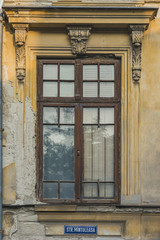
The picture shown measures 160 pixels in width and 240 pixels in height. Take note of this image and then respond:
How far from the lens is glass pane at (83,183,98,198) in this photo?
6.17m

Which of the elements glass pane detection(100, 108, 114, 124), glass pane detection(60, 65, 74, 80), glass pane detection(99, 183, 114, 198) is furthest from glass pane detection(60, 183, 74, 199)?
glass pane detection(60, 65, 74, 80)

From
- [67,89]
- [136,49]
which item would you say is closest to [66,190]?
[67,89]

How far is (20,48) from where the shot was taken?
6.10 metres

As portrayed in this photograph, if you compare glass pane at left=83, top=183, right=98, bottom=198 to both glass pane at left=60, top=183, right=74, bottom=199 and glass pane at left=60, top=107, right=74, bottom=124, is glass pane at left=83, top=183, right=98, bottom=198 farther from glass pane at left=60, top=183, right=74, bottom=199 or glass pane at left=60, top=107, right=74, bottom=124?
glass pane at left=60, top=107, right=74, bottom=124

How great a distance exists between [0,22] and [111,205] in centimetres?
345

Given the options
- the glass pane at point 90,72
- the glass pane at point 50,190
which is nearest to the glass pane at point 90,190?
the glass pane at point 50,190

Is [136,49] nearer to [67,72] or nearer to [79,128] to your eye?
[67,72]

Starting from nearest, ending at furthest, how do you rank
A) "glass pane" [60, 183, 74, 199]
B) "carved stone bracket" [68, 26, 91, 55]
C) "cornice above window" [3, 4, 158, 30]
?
"cornice above window" [3, 4, 158, 30]
"carved stone bracket" [68, 26, 91, 55]
"glass pane" [60, 183, 74, 199]

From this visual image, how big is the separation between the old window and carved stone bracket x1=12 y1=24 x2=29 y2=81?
0.97 feet

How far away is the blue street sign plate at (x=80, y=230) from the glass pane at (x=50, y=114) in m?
1.74

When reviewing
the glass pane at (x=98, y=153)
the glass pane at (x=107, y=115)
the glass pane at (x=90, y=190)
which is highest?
the glass pane at (x=107, y=115)

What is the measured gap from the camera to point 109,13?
5.95 metres

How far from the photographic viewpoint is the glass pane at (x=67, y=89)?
624 cm

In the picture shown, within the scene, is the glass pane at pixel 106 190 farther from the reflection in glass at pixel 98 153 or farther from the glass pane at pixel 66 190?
the glass pane at pixel 66 190
